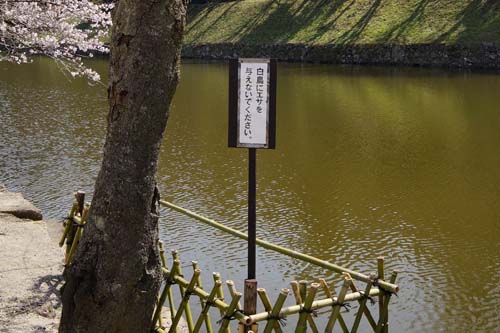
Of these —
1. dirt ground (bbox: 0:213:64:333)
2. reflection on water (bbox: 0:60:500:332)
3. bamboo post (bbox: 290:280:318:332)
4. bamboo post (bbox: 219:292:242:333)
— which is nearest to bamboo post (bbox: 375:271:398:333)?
bamboo post (bbox: 290:280:318:332)

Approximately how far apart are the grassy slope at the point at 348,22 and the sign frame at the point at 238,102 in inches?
934

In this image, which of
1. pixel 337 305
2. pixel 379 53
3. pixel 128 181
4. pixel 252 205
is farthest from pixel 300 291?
pixel 379 53

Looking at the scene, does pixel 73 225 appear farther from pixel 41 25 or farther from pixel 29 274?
pixel 41 25

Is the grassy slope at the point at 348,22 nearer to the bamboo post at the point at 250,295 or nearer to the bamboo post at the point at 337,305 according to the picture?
the bamboo post at the point at 337,305

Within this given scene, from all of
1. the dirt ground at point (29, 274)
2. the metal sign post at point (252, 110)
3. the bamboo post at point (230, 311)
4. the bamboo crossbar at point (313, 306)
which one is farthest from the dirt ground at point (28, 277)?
the metal sign post at point (252, 110)

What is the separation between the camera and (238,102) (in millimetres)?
4496

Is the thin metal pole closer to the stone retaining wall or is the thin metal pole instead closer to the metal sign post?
the metal sign post

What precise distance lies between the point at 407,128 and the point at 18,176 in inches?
338

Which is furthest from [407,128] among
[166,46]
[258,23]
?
[258,23]

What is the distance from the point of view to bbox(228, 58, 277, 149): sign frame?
14.4ft

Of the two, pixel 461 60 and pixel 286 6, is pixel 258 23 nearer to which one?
pixel 286 6

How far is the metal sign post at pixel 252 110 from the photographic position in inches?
173

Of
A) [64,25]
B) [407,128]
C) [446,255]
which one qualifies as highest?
[64,25]

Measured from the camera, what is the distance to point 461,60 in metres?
26.4
